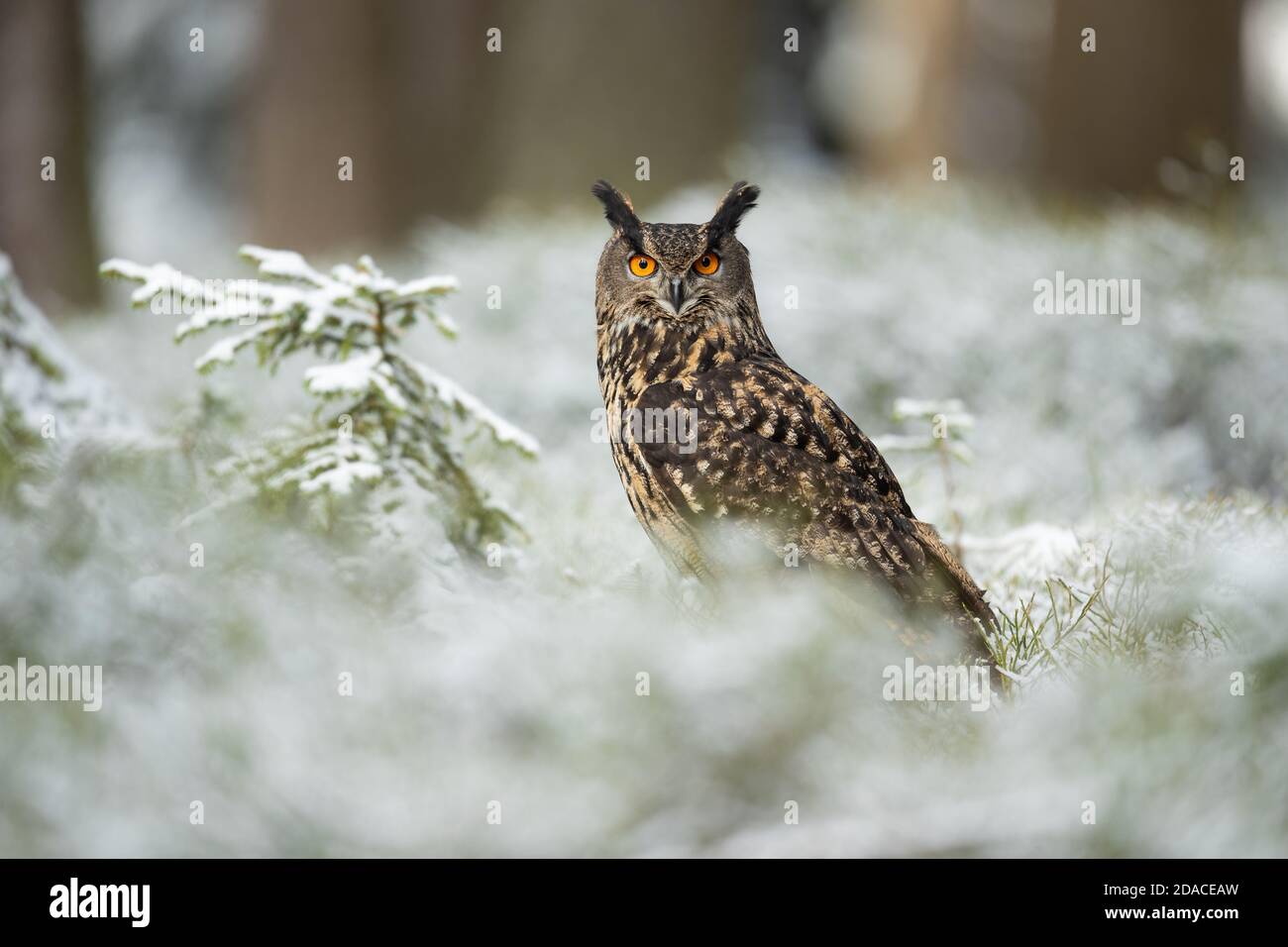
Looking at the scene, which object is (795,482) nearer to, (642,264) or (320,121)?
(642,264)

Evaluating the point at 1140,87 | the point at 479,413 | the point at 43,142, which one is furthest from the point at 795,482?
the point at 43,142

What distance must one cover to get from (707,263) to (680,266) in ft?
0.40

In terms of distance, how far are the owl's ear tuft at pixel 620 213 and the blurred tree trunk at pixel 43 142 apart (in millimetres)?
8857

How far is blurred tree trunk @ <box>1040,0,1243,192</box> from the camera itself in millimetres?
9805

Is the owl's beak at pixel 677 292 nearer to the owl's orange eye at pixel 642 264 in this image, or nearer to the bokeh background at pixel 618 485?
the owl's orange eye at pixel 642 264

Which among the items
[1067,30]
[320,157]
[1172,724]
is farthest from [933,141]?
[1172,724]

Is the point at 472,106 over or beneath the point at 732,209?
over

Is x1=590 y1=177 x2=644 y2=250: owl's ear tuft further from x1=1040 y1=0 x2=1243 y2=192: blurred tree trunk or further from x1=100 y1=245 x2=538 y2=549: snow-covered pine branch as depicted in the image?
x1=1040 y1=0 x2=1243 y2=192: blurred tree trunk

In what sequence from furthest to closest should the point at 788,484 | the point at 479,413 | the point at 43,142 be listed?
the point at 43,142 → the point at 479,413 → the point at 788,484

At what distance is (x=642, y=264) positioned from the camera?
3766mm

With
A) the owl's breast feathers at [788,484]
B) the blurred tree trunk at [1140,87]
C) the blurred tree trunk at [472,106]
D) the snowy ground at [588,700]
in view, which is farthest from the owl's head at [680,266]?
the blurred tree trunk at [472,106]

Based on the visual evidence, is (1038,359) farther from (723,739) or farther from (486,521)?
(723,739)

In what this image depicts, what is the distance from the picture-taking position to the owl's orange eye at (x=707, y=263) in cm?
372

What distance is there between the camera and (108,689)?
2592 millimetres
